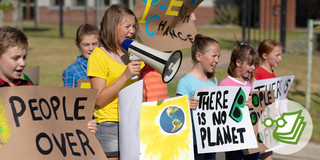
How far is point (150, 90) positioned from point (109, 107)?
15.3 inches

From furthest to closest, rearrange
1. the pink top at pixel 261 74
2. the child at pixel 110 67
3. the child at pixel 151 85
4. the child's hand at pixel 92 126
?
the pink top at pixel 261 74 → the child at pixel 151 85 → the child at pixel 110 67 → the child's hand at pixel 92 126

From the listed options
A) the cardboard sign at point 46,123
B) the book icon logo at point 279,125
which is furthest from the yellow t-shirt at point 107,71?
the book icon logo at point 279,125

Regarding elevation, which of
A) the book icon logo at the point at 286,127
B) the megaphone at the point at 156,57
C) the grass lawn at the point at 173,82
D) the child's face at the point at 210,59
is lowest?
the grass lawn at the point at 173,82

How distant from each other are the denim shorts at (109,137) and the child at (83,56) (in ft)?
3.49

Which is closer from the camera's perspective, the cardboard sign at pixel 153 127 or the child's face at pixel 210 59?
the cardboard sign at pixel 153 127

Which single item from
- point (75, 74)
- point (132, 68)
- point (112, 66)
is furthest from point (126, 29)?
point (75, 74)

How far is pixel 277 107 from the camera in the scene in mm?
4953

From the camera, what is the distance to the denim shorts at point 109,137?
3684mm

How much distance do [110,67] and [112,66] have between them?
2 centimetres

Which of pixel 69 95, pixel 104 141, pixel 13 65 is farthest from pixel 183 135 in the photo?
pixel 13 65

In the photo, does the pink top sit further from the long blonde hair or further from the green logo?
the long blonde hair

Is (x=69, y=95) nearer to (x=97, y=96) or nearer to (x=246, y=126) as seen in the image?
(x=97, y=96)

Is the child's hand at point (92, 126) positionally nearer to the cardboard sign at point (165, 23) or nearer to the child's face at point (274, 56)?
the cardboard sign at point (165, 23)

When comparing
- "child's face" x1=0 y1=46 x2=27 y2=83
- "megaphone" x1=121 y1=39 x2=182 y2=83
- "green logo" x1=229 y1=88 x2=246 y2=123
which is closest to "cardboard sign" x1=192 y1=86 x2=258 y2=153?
"green logo" x1=229 y1=88 x2=246 y2=123
